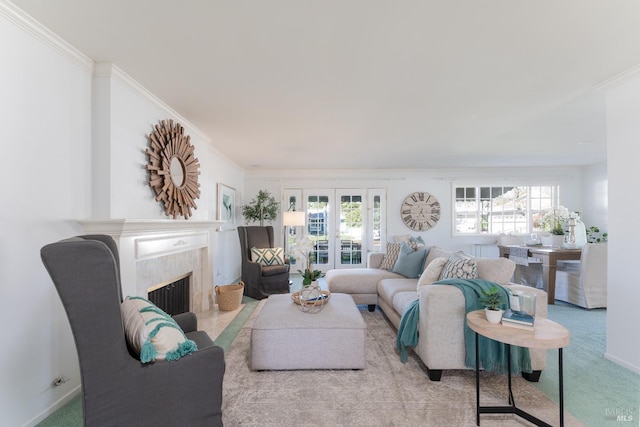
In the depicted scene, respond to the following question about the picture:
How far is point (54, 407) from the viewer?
1842mm

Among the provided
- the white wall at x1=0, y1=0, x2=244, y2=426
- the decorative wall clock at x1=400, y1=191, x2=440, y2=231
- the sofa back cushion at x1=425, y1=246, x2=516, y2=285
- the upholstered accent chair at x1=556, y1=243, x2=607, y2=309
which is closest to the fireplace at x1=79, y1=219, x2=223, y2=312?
the white wall at x1=0, y1=0, x2=244, y2=426

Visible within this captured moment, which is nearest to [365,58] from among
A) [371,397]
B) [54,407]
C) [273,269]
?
[371,397]

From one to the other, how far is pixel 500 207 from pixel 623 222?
4.38 meters

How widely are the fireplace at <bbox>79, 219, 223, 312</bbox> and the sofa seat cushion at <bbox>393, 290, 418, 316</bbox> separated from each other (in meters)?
2.29

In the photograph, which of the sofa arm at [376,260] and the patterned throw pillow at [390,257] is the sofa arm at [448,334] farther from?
the sofa arm at [376,260]

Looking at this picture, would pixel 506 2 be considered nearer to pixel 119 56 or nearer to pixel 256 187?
pixel 119 56

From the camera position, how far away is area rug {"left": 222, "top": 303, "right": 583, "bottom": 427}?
179 cm

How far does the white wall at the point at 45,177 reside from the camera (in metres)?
1.61

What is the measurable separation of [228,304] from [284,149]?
2347 millimetres

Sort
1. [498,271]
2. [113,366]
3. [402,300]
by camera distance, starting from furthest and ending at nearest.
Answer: [402,300] < [498,271] < [113,366]

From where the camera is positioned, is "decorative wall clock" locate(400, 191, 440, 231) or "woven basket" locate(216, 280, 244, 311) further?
"decorative wall clock" locate(400, 191, 440, 231)

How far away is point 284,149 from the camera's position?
4.56 meters

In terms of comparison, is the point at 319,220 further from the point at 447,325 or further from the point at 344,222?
the point at 447,325

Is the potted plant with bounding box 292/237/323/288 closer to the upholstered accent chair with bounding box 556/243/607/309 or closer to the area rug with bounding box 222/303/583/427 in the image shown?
the area rug with bounding box 222/303/583/427
